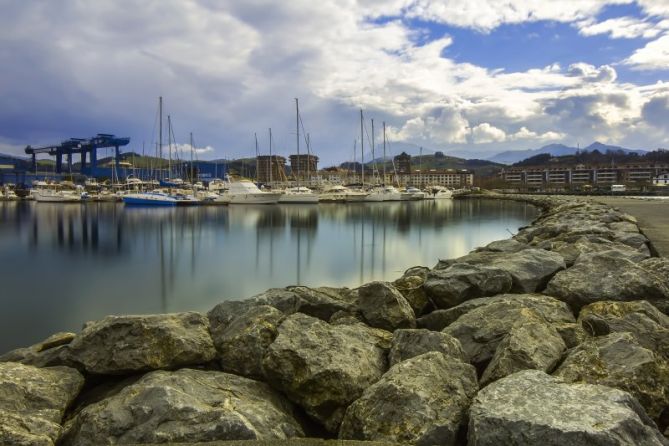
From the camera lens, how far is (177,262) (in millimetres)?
21469

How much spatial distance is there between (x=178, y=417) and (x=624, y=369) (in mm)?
3512

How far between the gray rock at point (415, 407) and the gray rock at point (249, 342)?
4.51 feet

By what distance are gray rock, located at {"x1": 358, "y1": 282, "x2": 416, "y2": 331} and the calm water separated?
7.60 m

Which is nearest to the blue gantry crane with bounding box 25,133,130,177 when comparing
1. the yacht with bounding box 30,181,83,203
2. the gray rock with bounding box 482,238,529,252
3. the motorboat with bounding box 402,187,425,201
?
the yacht with bounding box 30,181,83,203

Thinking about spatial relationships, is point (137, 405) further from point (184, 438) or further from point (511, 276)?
point (511, 276)

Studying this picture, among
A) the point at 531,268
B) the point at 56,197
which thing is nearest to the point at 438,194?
the point at 56,197

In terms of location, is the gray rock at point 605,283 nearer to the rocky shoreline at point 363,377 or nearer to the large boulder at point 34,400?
the rocky shoreline at point 363,377

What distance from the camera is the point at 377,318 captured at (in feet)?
19.6

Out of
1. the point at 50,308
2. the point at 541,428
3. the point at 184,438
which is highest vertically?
the point at 541,428

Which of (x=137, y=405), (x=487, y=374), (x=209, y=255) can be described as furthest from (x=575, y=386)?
(x=209, y=255)

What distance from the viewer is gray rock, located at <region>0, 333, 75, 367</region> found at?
4.90 metres

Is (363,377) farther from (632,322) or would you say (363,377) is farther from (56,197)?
(56,197)

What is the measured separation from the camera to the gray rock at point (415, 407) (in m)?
3.28

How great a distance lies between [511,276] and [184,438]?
5766mm
